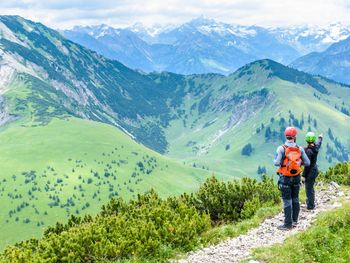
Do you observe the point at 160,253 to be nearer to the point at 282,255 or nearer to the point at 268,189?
the point at 282,255

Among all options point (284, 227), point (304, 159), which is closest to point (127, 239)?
point (284, 227)

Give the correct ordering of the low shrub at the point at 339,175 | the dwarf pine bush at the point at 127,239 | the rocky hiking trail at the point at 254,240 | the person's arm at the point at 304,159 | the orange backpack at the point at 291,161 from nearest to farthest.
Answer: the rocky hiking trail at the point at 254,240 → the dwarf pine bush at the point at 127,239 → the orange backpack at the point at 291,161 → the person's arm at the point at 304,159 → the low shrub at the point at 339,175

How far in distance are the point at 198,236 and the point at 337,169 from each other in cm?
2044

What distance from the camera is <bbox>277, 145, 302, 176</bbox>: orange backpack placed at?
81.3ft

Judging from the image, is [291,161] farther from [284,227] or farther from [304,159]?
[284,227]

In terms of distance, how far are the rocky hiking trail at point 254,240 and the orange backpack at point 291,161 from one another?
3031 mm

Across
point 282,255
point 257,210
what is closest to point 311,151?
point 257,210

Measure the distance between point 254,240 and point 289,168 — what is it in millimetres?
4371

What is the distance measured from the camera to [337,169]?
40438mm

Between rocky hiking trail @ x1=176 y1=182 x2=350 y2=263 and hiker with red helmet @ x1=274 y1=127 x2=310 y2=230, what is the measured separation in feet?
2.86

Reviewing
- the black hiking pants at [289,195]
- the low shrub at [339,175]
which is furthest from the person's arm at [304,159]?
the low shrub at [339,175]

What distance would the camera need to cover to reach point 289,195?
83.0 ft

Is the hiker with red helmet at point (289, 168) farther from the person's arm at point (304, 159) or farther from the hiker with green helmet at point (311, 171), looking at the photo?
the hiker with green helmet at point (311, 171)

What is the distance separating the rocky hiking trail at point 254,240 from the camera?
21.5 metres
